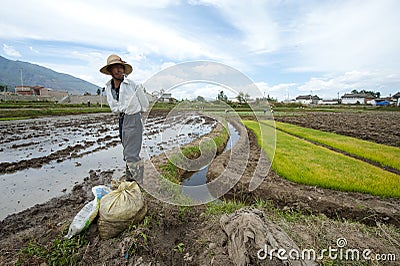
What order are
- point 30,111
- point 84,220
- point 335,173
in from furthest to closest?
point 30,111 < point 335,173 < point 84,220

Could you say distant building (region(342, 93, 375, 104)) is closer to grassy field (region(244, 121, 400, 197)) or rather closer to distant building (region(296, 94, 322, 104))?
distant building (region(296, 94, 322, 104))

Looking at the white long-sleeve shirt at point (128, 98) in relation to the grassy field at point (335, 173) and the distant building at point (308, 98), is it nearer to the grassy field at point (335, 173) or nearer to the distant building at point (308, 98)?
the grassy field at point (335, 173)

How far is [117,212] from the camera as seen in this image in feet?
7.04

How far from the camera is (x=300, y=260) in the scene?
1.75 m

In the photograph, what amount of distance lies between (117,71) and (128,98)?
43cm

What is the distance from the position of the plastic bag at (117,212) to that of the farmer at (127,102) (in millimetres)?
946

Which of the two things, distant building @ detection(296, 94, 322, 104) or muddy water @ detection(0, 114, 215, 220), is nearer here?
muddy water @ detection(0, 114, 215, 220)

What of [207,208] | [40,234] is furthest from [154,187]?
[40,234]

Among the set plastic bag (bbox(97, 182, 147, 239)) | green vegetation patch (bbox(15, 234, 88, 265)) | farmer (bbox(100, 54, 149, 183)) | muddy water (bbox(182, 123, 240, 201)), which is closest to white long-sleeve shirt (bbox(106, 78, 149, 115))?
farmer (bbox(100, 54, 149, 183))

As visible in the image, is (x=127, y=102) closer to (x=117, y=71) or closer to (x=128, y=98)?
(x=128, y=98)

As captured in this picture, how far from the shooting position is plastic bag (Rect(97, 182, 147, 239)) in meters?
2.15

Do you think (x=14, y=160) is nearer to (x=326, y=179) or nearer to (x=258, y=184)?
(x=258, y=184)

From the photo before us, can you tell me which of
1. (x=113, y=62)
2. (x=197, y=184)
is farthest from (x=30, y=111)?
(x=113, y=62)

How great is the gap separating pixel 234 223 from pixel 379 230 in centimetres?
205
